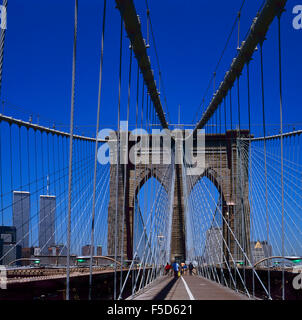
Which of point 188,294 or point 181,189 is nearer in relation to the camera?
point 188,294

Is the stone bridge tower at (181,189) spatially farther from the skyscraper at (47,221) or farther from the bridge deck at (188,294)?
the bridge deck at (188,294)

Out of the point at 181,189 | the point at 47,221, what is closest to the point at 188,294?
the point at 47,221

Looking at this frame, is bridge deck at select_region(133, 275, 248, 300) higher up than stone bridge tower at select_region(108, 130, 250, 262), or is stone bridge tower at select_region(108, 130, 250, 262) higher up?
stone bridge tower at select_region(108, 130, 250, 262)

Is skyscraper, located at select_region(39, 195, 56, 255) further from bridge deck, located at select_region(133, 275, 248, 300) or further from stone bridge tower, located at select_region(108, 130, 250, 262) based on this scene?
bridge deck, located at select_region(133, 275, 248, 300)

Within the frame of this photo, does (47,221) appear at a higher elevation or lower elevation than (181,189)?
lower

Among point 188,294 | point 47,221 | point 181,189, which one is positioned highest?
point 181,189

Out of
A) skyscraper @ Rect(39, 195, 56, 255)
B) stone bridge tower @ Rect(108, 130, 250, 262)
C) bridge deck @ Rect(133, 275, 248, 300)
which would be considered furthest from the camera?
stone bridge tower @ Rect(108, 130, 250, 262)

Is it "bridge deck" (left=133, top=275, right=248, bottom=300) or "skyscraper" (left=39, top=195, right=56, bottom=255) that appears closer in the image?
"bridge deck" (left=133, top=275, right=248, bottom=300)

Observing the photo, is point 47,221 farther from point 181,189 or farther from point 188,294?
point 188,294

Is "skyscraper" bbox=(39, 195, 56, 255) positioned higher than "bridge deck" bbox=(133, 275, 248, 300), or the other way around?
"skyscraper" bbox=(39, 195, 56, 255)

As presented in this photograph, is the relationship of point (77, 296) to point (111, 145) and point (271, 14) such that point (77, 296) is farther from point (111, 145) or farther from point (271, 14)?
point (111, 145)

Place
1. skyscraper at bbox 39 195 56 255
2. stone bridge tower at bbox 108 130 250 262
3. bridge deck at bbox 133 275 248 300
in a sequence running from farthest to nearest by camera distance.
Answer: stone bridge tower at bbox 108 130 250 262
skyscraper at bbox 39 195 56 255
bridge deck at bbox 133 275 248 300

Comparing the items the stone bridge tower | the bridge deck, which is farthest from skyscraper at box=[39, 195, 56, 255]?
the bridge deck
